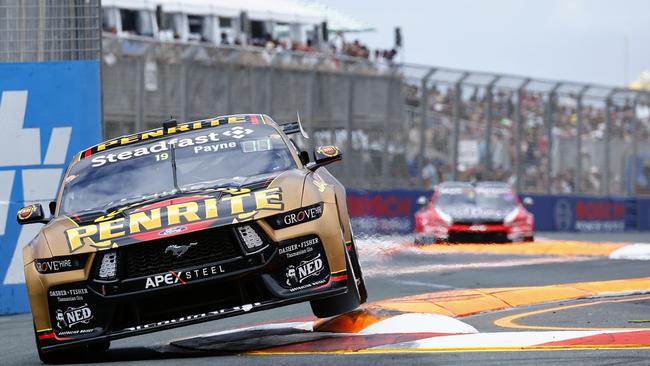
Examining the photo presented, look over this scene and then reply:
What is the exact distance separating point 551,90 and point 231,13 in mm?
8432

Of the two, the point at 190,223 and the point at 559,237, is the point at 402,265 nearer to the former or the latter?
the point at 190,223

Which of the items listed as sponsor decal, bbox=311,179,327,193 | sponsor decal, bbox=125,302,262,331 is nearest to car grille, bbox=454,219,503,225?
sponsor decal, bbox=311,179,327,193

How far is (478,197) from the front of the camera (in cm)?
2289

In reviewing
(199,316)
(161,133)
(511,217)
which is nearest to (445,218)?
(511,217)

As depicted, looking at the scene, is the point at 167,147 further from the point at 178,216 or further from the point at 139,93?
the point at 139,93

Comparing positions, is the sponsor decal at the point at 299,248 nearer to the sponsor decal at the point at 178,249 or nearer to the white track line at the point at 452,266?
the sponsor decal at the point at 178,249

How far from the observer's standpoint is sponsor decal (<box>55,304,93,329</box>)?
26.1 ft

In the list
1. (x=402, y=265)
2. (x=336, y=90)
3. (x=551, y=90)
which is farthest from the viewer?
(x=551, y=90)

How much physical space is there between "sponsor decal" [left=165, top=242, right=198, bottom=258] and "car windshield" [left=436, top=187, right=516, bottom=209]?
49.4 feet

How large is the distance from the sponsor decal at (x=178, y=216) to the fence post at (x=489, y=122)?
20705 millimetres

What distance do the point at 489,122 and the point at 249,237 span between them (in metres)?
21.6

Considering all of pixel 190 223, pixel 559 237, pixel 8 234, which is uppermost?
pixel 190 223

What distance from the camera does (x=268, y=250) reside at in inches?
307

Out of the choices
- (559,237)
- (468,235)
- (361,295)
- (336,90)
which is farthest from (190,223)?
(559,237)
